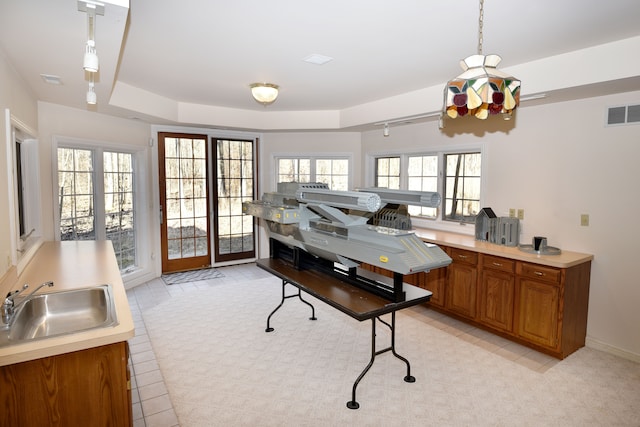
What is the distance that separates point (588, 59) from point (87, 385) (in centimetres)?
390

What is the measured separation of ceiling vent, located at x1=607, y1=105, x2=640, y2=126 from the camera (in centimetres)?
318

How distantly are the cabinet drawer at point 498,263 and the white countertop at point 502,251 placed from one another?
0.16 ft

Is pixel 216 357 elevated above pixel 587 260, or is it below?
below

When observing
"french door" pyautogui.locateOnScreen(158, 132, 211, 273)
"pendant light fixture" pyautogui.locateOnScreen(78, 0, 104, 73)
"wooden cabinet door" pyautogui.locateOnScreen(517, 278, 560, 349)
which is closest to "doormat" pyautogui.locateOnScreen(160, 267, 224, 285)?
"french door" pyautogui.locateOnScreen(158, 132, 211, 273)

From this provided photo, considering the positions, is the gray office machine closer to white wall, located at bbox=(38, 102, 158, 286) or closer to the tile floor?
the tile floor

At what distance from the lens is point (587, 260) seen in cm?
340

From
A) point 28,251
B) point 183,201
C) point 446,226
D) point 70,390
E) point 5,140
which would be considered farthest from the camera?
point 183,201

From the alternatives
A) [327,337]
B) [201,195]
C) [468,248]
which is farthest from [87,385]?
[201,195]

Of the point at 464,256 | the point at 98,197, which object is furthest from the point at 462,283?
the point at 98,197

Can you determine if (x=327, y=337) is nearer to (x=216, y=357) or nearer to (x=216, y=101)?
(x=216, y=357)

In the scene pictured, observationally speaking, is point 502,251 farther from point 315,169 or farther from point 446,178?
point 315,169

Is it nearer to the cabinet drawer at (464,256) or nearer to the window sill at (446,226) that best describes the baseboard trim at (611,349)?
the cabinet drawer at (464,256)

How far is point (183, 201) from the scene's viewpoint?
5918mm

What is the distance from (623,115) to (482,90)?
2.44 m
